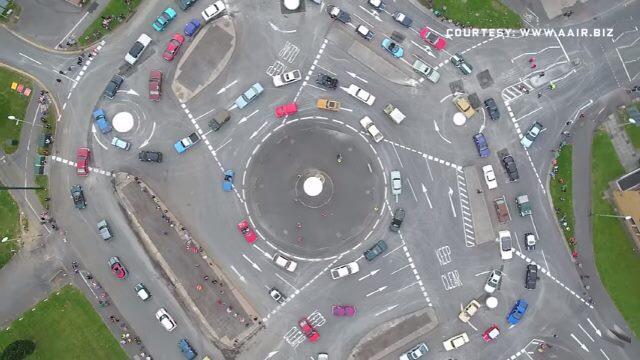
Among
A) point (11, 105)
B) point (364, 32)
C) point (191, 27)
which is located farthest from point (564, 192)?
point (11, 105)

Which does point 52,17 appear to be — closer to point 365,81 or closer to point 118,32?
point 118,32

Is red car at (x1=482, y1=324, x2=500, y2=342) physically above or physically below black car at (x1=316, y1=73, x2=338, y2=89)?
below

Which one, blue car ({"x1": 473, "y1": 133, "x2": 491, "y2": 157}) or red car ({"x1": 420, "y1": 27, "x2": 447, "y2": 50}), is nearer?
blue car ({"x1": 473, "y1": 133, "x2": 491, "y2": 157})

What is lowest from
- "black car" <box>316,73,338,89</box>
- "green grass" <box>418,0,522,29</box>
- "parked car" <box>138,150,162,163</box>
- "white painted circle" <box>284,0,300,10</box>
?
"green grass" <box>418,0,522,29</box>

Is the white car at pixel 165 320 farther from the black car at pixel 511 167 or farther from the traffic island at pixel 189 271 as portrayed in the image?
the black car at pixel 511 167

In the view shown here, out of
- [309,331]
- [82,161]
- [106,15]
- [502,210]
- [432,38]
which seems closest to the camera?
[309,331]

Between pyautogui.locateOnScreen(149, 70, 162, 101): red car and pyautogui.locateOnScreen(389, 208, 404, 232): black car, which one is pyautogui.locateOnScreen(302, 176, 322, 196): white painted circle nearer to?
pyautogui.locateOnScreen(389, 208, 404, 232): black car

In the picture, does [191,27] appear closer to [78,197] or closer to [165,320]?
[78,197]

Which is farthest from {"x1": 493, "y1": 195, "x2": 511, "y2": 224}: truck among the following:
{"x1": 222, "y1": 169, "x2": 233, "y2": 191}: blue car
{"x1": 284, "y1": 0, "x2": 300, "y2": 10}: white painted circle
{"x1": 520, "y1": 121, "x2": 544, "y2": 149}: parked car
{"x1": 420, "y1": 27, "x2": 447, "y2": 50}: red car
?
{"x1": 284, "y1": 0, "x2": 300, "y2": 10}: white painted circle
